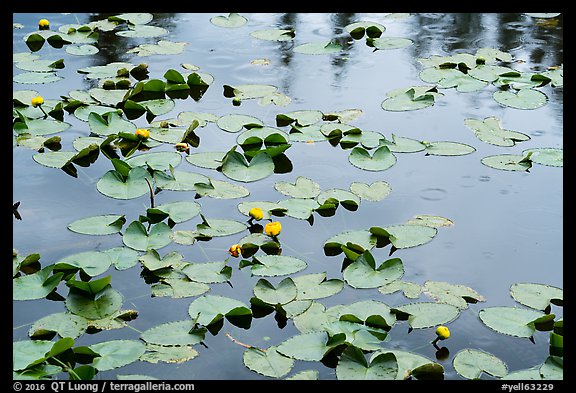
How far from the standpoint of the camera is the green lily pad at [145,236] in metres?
2.44

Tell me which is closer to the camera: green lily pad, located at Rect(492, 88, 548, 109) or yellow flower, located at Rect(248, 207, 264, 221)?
yellow flower, located at Rect(248, 207, 264, 221)

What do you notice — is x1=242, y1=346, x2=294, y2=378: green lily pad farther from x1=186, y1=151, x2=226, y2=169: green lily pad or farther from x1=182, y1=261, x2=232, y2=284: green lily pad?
x1=186, y1=151, x2=226, y2=169: green lily pad

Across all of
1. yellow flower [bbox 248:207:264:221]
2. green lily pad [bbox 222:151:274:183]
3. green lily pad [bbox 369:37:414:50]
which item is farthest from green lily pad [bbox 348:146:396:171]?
green lily pad [bbox 369:37:414:50]

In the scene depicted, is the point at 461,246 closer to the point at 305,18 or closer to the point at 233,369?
the point at 233,369

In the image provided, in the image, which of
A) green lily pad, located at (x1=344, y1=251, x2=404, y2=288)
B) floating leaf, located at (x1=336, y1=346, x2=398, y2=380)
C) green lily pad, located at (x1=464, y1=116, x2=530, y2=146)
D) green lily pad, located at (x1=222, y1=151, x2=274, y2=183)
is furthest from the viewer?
green lily pad, located at (x1=464, y1=116, x2=530, y2=146)

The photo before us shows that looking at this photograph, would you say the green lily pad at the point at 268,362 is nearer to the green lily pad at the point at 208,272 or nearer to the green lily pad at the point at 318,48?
the green lily pad at the point at 208,272

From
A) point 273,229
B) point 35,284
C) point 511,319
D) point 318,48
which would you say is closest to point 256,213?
point 273,229

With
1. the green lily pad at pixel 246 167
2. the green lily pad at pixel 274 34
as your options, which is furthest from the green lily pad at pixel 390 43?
the green lily pad at pixel 246 167

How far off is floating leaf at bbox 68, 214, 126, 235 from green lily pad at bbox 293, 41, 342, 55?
176cm

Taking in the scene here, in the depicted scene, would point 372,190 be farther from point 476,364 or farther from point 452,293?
point 476,364

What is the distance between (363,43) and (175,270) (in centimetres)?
221

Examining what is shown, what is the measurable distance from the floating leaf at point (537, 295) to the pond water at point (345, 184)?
0.03m

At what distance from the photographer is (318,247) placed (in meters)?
2.48

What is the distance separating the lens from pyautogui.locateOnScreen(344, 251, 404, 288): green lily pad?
228cm
